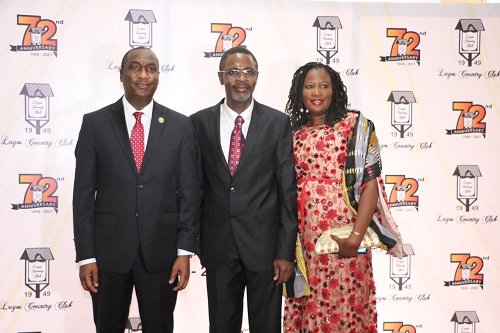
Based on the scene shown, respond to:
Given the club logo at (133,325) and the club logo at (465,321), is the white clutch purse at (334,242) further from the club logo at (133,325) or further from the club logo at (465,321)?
the club logo at (133,325)

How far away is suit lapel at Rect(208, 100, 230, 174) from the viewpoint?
2.61m

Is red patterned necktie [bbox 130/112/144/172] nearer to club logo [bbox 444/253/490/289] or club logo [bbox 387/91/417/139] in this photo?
club logo [bbox 387/91/417/139]

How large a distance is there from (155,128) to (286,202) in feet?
2.40

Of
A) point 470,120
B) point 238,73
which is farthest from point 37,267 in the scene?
point 470,120

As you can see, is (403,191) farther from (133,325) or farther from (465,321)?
Result: (133,325)

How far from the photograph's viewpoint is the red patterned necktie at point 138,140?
2580 millimetres

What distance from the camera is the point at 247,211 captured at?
2.57 meters

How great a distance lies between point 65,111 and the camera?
357 centimetres

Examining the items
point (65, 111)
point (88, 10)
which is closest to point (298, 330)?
point (65, 111)

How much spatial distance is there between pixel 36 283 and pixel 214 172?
5.68 ft

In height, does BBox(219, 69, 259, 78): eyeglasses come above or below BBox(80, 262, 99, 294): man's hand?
above

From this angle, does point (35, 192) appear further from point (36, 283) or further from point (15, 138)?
point (36, 283)

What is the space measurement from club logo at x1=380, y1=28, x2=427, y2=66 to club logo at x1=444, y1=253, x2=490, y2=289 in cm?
145

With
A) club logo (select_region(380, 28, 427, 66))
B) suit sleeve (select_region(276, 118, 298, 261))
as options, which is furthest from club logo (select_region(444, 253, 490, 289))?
suit sleeve (select_region(276, 118, 298, 261))
